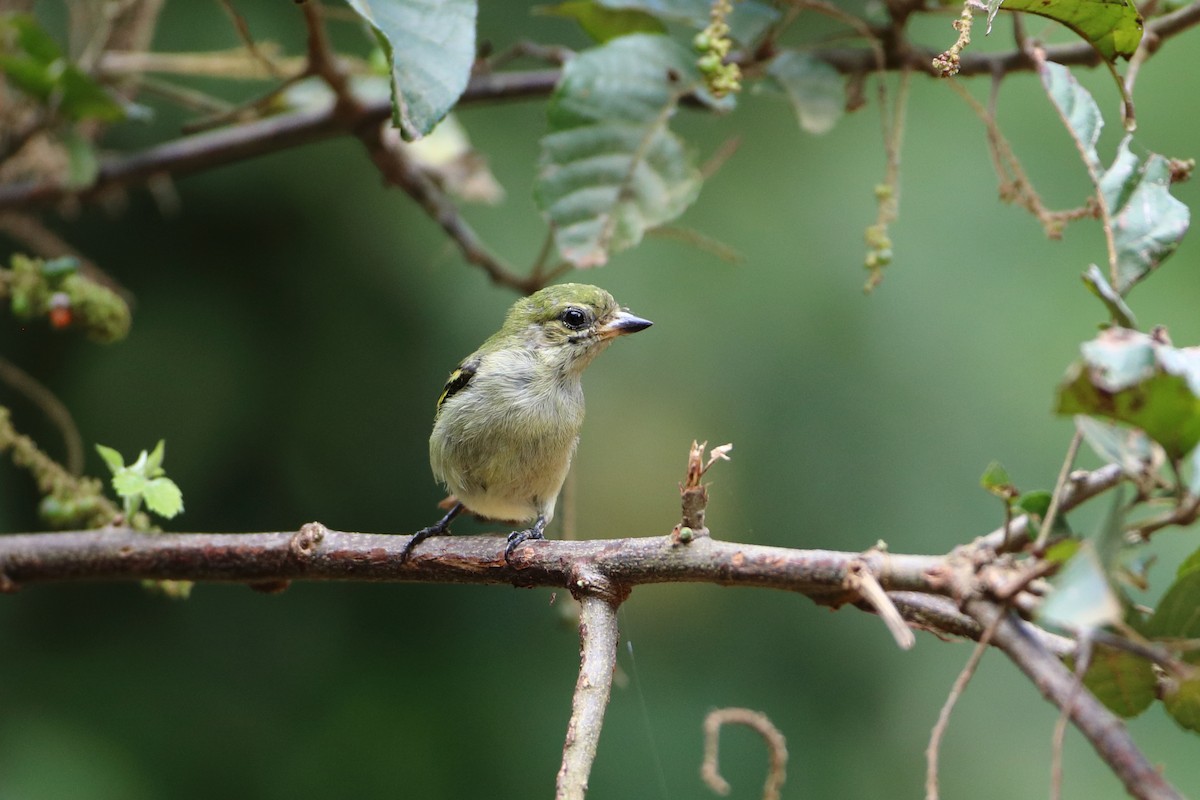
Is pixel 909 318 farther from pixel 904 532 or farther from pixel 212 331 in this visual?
pixel 212 331

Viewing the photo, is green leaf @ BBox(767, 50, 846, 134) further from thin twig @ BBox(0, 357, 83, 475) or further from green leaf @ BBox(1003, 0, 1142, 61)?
thin twig @ BBox(0, 357, 83, 475)

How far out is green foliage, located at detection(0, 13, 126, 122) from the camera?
2731 mm

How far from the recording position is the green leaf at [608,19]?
2768 millimetres

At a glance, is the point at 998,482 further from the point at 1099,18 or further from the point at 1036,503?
the point at 1099,18

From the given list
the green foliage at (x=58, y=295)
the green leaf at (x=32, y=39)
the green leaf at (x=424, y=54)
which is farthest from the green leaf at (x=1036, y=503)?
the green leaf at (x=32, y=39)

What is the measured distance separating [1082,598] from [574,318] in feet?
6.70

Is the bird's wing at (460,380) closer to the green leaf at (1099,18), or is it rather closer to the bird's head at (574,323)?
the bird's head at (574,323)

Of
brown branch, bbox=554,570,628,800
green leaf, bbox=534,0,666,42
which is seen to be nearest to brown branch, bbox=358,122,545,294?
green leaf, bbox=534,0,666,42

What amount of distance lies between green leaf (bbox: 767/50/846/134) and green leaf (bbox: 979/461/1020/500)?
135cm

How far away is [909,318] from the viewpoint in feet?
12.9

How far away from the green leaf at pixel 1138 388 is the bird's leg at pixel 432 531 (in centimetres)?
111

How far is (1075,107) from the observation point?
1.62 m

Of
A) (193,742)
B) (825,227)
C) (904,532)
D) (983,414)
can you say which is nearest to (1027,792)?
(904,532)

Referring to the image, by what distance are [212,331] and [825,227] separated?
2.20 metres
